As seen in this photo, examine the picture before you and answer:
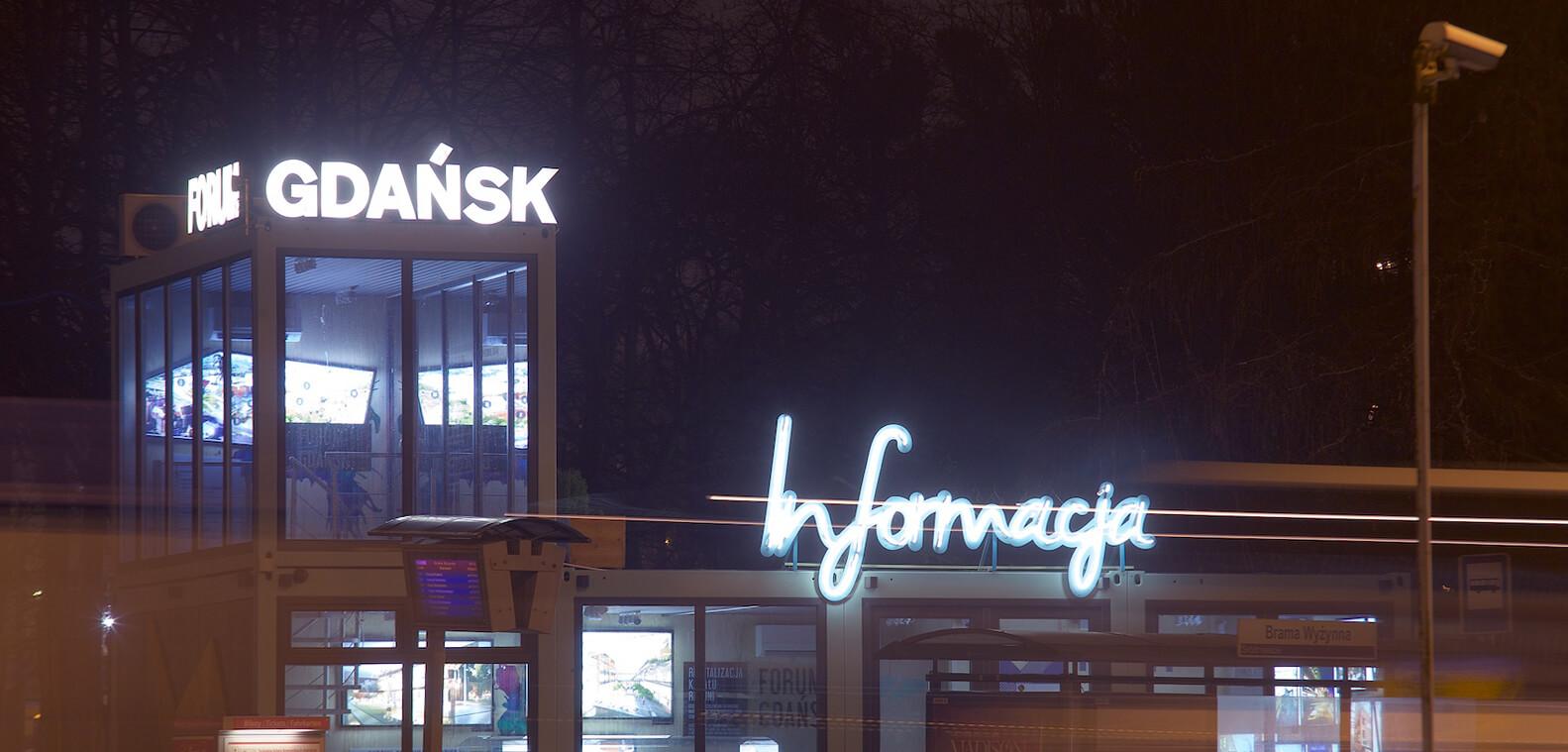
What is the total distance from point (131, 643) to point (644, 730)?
6.48 meters

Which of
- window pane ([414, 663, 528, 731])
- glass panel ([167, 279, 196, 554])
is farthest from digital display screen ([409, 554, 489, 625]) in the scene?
glass panel ([167, 279, 196, 554])

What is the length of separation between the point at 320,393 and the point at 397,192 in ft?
7.56

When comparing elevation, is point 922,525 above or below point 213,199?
below

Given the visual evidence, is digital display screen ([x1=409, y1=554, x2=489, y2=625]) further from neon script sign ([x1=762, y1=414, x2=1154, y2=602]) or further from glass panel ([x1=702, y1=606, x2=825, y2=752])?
neon script sign ([x1=762, y1=414, x2=1154, y2=602])

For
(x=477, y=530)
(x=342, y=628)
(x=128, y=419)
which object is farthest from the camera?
(x=128, y=419)

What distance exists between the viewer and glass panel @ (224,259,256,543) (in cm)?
1961

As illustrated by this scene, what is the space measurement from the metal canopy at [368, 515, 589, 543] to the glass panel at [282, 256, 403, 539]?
5.37 m

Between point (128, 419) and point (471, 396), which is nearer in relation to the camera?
point (471, 396)

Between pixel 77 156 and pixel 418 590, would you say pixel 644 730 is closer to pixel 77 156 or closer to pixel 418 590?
Result: pixel 418 590

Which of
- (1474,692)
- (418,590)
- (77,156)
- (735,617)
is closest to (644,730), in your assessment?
(735,617)

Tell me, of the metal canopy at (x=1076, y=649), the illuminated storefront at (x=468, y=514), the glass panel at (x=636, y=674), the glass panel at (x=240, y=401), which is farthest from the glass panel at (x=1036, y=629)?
the glass panel at (x=240, y=401)

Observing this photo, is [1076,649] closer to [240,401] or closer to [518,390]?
[518,390]

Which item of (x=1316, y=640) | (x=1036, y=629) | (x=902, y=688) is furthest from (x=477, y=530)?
(x=1036, y=629)

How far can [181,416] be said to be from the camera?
822 inches
